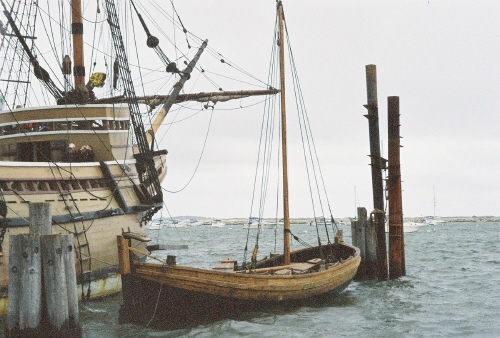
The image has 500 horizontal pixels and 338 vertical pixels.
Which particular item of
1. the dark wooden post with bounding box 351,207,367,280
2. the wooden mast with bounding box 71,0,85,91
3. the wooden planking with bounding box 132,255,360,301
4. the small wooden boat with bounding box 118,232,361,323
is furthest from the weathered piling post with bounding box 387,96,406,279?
the wooden mast with bounding box 71,0,85,91

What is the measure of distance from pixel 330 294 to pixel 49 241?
9.79 m

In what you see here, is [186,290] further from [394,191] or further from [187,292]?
[394,191]

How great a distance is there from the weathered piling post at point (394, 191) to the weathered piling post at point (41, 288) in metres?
12.5

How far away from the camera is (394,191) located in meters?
20.4

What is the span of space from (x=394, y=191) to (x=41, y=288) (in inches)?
517

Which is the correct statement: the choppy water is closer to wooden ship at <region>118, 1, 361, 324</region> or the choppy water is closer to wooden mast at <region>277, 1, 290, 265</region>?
wooden ship at <region>118, 1, 361, 324</region>

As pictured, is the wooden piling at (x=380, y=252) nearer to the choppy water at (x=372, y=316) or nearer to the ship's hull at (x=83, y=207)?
the choppy water at (x=372, y=316)

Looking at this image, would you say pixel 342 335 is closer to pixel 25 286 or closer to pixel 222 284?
pixel 222 284

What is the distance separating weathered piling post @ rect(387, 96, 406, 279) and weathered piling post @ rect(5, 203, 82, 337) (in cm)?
1249

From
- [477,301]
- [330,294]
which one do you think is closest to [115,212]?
[330,294]

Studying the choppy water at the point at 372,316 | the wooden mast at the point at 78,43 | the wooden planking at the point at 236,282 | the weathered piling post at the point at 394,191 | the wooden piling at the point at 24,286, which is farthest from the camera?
the wooden mast at the point at 78,43

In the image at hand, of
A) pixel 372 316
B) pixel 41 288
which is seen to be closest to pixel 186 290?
pixel 41 288

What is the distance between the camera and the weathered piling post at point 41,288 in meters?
10.7

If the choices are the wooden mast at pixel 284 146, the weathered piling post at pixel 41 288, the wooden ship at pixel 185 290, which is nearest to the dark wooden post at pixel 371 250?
the wooden mast at pixel 284 146
